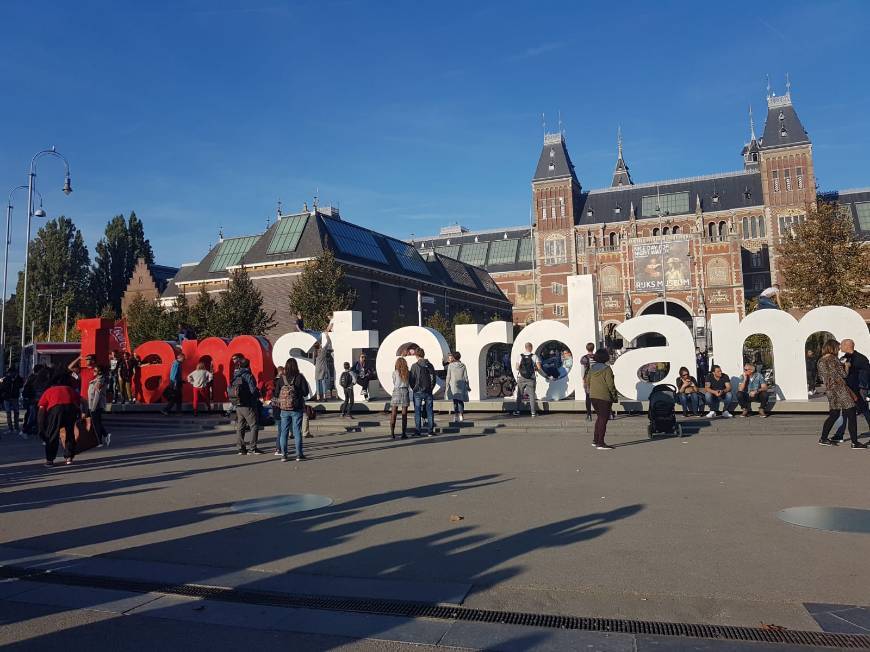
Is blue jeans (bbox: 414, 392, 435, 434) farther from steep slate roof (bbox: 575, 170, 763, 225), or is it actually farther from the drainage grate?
steep slate roof (bbox: 575, 170, 763, 225)

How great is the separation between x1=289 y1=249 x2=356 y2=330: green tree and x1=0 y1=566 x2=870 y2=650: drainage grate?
1043 inches

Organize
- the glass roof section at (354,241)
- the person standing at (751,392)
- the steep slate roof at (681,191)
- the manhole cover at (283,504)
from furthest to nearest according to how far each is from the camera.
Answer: the steep slate roof at (681,191), the glass roof section at (354,241), the person standing at (751,392), the manhole cover at (283,504)

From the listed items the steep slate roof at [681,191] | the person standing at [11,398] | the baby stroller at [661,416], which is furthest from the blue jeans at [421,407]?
the steep slate roof at [681,191]

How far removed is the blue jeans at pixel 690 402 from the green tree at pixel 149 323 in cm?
3132

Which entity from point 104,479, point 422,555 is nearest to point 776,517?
point 422,555

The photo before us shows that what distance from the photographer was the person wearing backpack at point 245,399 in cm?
1075

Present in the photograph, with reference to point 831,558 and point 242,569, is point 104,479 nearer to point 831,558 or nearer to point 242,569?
point 242,569

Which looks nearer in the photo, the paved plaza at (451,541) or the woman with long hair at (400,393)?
the paved plaza at (451,541)

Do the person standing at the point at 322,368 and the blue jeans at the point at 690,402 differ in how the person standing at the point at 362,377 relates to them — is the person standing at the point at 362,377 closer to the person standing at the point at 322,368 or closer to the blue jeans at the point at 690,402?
the person standing at the point at 322,368

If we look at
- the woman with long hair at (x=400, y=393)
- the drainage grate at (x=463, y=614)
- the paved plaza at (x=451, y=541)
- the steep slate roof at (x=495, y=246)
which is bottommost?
the drainage grate at (x=463, y=614)

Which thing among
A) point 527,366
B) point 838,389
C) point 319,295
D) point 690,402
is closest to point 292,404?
point 527,366

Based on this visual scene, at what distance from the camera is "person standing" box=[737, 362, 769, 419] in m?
14.1

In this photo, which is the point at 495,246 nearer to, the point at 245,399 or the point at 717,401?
the point at 717,401

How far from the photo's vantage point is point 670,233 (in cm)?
6925
